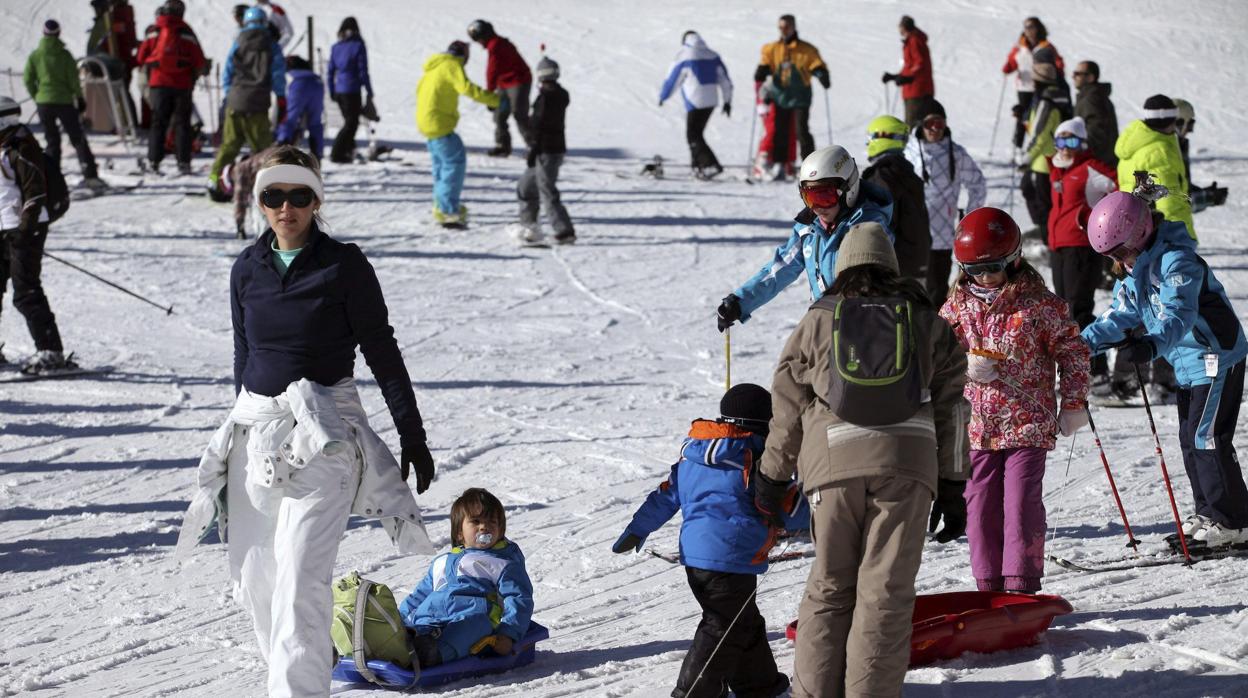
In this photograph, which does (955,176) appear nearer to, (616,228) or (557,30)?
(616,228)

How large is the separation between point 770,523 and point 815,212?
1884mm

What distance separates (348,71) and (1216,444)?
43.2ft

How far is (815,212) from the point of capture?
591cm

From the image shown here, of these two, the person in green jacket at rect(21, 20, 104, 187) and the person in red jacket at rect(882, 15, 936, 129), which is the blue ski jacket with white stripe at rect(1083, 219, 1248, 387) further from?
the person in red jacket at rect(882, 15, 936, 129)

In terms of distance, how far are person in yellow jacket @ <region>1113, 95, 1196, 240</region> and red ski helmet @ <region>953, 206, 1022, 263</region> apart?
12.3 ft

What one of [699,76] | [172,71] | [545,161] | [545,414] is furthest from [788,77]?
[545,414]

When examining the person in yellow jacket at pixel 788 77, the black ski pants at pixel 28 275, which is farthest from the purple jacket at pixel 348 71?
the black ski pants at pixel 28 275

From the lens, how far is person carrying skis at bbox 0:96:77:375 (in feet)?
30.5

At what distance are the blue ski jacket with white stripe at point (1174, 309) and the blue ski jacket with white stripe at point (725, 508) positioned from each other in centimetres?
200

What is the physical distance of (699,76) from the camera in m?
17.2

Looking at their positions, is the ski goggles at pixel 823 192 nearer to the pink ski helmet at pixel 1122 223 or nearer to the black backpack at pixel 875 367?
the pink ski helmet at pixel 1122 223

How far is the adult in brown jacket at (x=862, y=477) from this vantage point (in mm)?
3979

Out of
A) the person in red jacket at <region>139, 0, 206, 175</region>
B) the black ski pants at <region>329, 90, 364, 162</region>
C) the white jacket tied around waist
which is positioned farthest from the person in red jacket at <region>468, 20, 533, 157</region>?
the white jacket tied around waist

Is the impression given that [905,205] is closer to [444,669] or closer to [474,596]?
[474,596]
